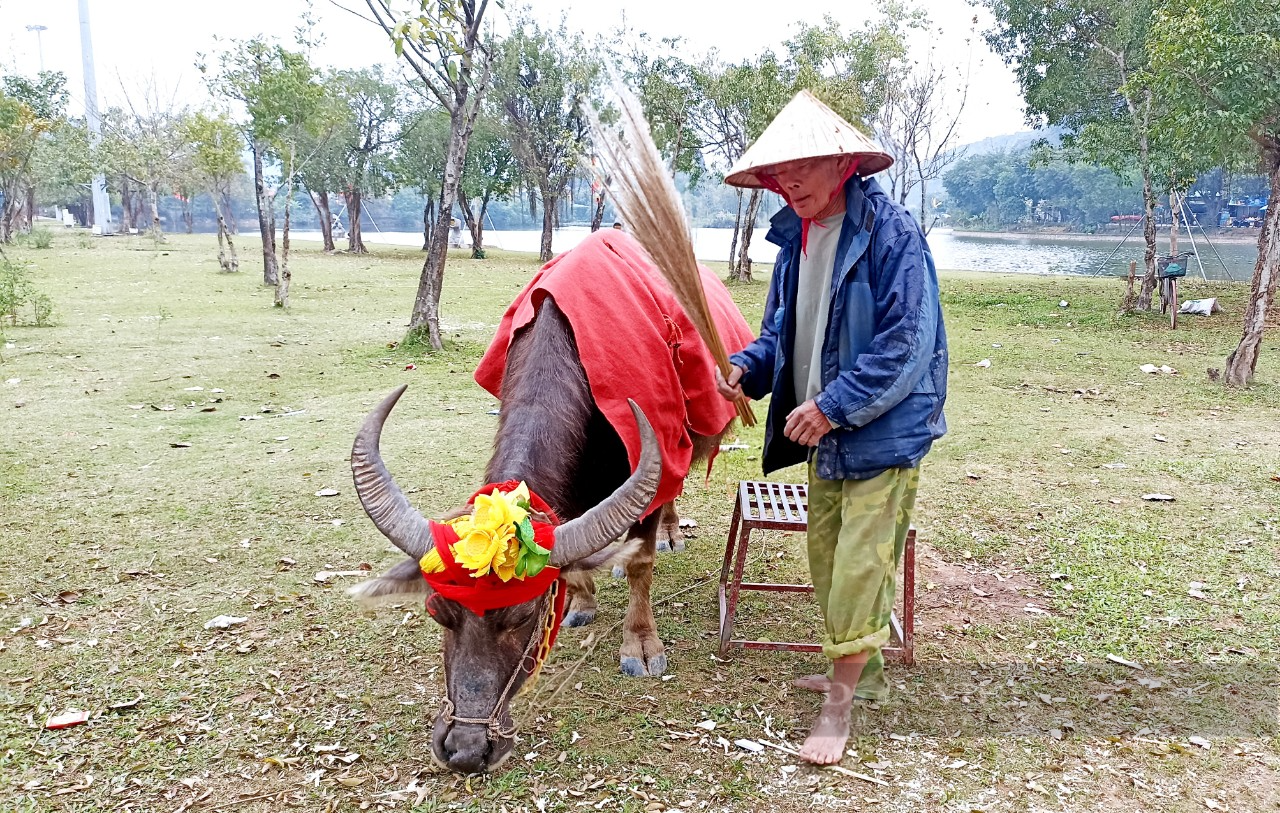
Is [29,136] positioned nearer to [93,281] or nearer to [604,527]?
[93,281]

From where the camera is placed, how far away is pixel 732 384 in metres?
3.54

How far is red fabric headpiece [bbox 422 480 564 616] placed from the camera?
2607 mm

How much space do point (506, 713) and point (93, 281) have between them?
20701 mm

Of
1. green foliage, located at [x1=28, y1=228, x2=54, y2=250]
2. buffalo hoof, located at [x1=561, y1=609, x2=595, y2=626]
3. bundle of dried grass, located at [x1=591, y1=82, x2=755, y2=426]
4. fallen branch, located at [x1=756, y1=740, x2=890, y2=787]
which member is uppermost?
green foliage, located at [x1=28, y1=228, x2=54, y2=250]

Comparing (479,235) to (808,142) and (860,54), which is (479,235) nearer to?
(860,54)

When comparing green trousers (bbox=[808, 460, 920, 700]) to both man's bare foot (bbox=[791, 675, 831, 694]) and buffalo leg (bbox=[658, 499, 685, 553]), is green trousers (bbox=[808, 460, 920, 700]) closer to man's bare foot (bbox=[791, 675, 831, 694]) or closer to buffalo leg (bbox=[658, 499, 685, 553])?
man's bare foot (bbox=[791, 675, 831, 694])

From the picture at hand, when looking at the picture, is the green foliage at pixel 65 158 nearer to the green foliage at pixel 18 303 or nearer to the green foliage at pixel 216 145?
the green foliage at pixel 216 145

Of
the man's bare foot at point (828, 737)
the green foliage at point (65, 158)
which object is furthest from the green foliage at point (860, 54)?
the green foliage at point (65, 158)

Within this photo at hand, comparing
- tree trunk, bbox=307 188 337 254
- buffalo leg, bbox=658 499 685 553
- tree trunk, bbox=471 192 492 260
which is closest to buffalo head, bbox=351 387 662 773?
buffalo leg, bbox=658 499 685 553

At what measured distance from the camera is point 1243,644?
3803mm

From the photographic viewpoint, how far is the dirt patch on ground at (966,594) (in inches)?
164

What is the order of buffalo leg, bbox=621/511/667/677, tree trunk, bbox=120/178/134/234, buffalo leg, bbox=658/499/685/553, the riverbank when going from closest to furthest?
buffalo leg, bbox=621/511/667/677 < buffalo leg, bbox=658/499/685/553 < the riverbank < tree trunk, bbox=120/178/134/234

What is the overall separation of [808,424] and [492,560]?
3.96ft

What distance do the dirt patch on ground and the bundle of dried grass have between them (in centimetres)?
190
